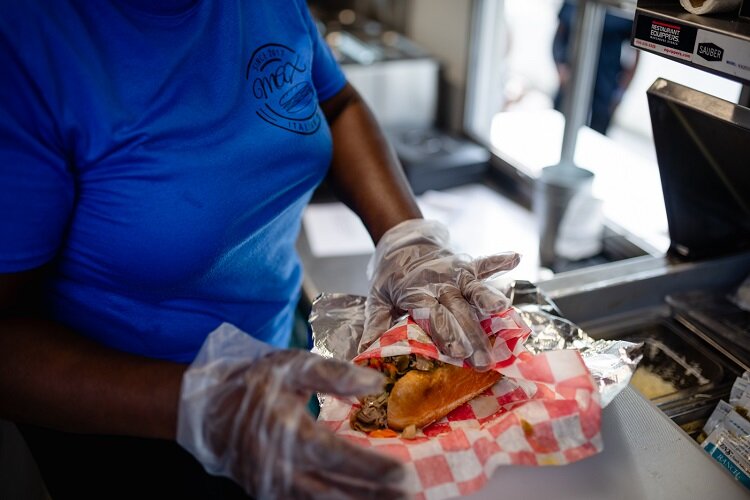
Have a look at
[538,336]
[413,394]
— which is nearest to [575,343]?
[538,336]

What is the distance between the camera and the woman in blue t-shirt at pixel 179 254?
0.78 metres

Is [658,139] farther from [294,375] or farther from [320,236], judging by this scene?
[320,236]

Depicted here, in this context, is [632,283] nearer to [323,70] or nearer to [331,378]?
[323,70]

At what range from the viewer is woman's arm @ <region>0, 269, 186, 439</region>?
2.68 feet

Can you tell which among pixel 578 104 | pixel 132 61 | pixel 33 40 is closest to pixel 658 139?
pixel 578 104

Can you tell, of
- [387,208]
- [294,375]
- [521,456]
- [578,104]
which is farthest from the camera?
[578,104]

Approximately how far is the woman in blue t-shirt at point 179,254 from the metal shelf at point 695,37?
0.45 metres

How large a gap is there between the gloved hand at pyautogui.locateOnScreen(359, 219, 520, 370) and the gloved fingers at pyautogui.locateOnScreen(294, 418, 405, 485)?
0.33 m

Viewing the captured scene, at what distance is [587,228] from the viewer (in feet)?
6.25

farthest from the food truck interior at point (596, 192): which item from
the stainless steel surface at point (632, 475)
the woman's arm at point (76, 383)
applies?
the woman's arm at point (76, 383)

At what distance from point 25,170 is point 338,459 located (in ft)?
1.74

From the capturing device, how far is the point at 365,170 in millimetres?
1353

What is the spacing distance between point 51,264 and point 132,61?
1.08ft

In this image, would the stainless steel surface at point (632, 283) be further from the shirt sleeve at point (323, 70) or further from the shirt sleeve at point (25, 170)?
the shirt sleeve at point (25, 170)
